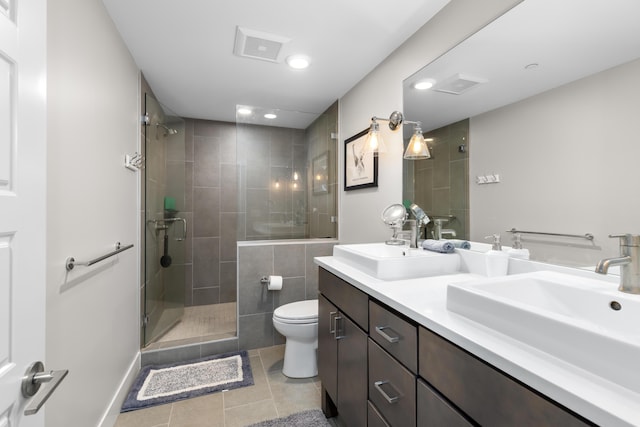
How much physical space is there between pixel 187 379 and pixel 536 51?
272 centimetres

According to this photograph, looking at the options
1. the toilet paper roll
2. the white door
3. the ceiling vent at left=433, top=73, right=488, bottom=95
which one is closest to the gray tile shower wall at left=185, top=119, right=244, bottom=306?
the toilet paper roll

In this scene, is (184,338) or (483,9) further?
(184,338)

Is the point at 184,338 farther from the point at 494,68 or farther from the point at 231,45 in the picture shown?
the point at 494,68

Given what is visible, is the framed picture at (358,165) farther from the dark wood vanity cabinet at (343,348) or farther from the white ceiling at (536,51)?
the dark wood vanity cabinet at (343,348)

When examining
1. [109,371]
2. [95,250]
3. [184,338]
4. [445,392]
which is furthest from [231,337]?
[445,392]

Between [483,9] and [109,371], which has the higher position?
[483,9]

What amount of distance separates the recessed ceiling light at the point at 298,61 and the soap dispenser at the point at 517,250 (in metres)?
1.76

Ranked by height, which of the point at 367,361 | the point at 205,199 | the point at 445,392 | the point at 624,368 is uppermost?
the point at 205,199

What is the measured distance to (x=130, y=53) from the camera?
2.03m

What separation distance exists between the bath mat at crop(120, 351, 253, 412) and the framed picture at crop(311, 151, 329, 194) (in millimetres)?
1648

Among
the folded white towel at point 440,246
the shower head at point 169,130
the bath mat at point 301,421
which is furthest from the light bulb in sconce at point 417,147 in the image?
the shower head at point 169,130

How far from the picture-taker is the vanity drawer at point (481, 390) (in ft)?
1.82

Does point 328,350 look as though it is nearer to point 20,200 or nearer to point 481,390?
point 481,390

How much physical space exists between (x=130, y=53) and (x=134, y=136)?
1.85 feet
